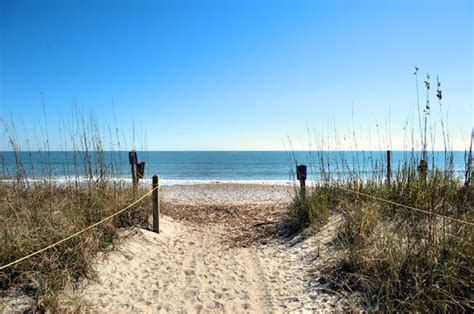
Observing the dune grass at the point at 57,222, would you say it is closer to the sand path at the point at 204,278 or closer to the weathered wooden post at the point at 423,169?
the sand path at the point at 204,278

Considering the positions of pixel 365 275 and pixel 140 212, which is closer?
pixel 365 275

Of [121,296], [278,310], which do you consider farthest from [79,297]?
[278,310]

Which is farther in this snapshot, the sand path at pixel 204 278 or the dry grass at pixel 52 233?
the sand path at pixel 204 278

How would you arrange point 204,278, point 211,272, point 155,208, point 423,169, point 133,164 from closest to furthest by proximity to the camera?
point 204,278 → point 211,272 → point 423,169 → point 155,208 → point 133,164

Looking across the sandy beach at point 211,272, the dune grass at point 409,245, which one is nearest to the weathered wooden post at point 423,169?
the dune grass at point 409,245

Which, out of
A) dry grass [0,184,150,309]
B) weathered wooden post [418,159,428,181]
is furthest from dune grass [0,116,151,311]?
weathered wooden post [418,159,428,181]

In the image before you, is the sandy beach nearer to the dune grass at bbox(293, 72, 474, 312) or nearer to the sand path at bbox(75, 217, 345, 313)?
the sand path at bbox(75, 217, 345, 313)

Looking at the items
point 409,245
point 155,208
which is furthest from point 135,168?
point 409,245

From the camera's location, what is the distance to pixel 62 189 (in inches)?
225

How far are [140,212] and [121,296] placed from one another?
93.3 inches

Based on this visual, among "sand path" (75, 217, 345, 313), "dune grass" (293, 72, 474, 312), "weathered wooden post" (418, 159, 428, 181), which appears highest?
"weathered wooden post" (418, 159, 428, 181)

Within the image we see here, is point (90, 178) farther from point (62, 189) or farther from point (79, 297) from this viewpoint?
point (79, 297)

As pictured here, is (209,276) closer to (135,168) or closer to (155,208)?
(155,208)

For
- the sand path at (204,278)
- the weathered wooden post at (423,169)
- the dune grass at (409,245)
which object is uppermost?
the weathered wooden post at (423,169)
